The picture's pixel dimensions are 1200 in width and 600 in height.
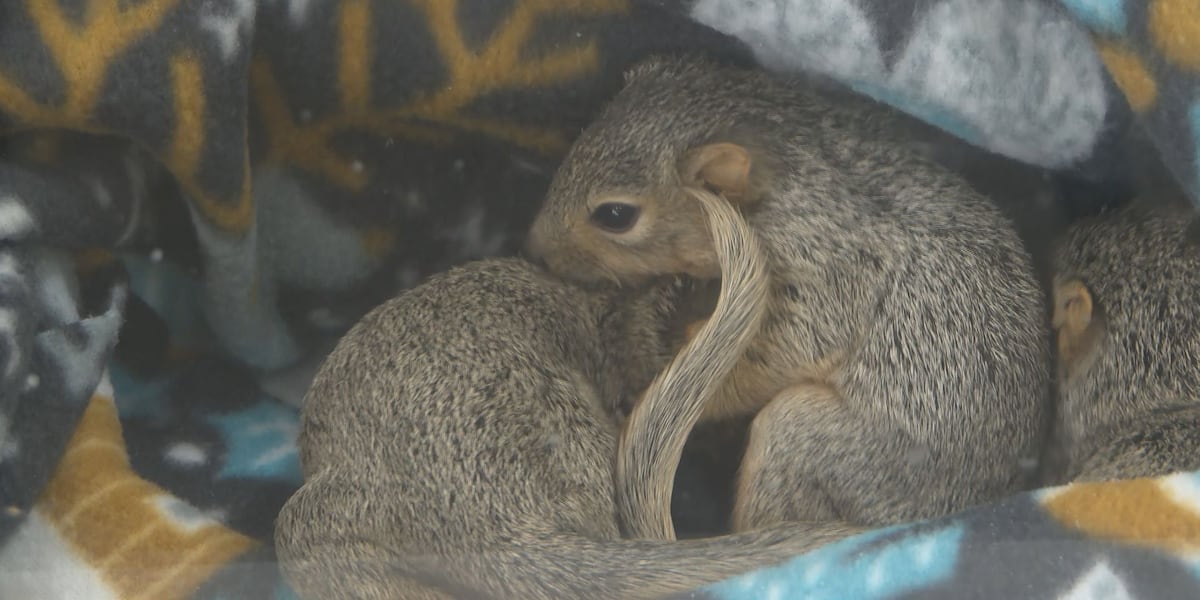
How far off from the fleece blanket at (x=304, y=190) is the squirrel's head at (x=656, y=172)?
0.04 meters

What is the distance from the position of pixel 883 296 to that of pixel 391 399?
448 millimetres

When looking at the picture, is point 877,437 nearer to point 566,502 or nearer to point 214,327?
point 566,502

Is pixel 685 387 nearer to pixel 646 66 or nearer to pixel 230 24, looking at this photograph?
pixel 646 66

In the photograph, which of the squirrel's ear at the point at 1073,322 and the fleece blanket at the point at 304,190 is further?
the squirrel's ear at the point at 1073,322

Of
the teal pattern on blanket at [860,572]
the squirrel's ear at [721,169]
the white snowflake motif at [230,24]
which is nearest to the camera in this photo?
the teal pattern on blanket at [860,572]

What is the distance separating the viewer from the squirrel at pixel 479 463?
0.84m

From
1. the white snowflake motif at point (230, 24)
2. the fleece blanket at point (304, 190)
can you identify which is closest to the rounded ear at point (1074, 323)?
the fleece blanket at point (304, 190)

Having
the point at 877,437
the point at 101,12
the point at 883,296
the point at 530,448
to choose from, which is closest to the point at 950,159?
the point at 883,296

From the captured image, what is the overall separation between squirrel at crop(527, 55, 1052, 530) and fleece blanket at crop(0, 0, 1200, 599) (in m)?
0.06

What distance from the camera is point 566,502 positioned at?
0.92 metres

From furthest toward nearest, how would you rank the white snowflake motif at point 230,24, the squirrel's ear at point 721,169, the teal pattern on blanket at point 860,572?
the squirrel's ear at point 721,169 < the white snowflake motif at point 230,24 < the teal pattern on blanket at point 860,572

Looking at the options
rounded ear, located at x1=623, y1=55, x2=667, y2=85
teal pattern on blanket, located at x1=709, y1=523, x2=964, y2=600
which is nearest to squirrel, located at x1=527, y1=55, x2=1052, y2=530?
rounded ear, located at x1=623, y1=55, x2=667, y2=85

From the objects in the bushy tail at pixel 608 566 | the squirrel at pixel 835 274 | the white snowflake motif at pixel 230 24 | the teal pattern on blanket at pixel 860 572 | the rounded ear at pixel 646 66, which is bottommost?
the bushy tail at pixel 608 566

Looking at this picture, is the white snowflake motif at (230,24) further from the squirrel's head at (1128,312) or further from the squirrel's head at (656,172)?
the squirrel's head at (1128,312)
